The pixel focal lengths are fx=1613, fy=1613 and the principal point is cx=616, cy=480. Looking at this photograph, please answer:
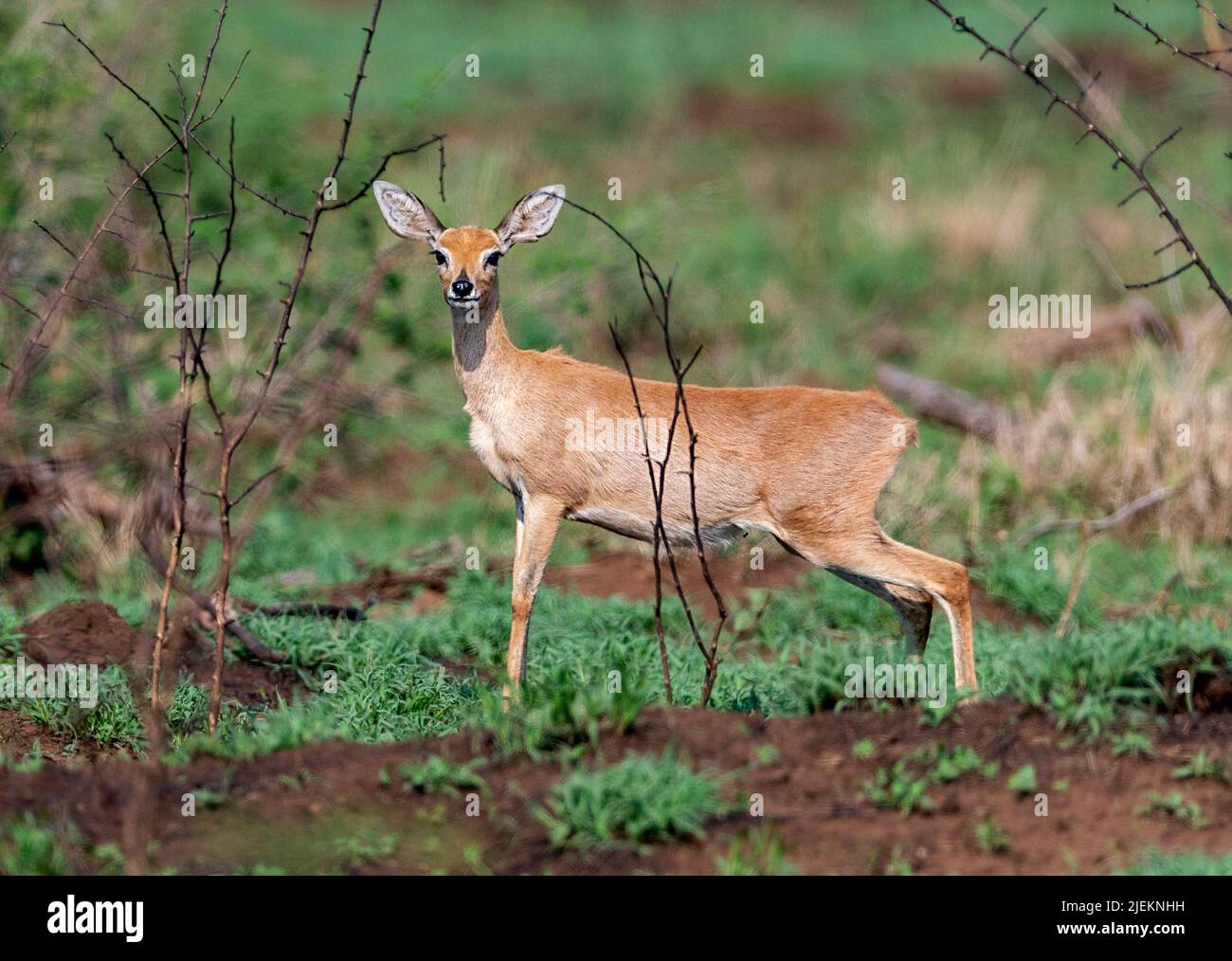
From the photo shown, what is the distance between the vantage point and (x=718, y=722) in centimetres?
604

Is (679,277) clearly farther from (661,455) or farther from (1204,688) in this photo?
(1204,688)

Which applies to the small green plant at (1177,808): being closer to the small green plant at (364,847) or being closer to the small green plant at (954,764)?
the small green plant at (954,764)

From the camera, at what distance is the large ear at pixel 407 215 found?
749 centimetres

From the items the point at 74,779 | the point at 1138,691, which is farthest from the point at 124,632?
the point at 1138,691

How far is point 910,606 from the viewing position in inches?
301

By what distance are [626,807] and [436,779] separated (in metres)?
0.74

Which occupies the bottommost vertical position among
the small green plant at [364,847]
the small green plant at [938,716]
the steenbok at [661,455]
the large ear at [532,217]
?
the small green plant at [364,847]

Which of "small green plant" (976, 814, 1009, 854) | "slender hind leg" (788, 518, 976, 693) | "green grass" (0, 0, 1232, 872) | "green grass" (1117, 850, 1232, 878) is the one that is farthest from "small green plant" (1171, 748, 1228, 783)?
"slender hind leg" (788, 518, 976, 693)

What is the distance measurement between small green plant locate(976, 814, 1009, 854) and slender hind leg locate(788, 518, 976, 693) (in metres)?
1.81

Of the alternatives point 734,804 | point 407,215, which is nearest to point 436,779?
point 734,804

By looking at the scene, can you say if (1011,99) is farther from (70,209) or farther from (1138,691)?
(1138,691)

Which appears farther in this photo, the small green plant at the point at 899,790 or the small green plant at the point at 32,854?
the small green plant at the point at 899,790

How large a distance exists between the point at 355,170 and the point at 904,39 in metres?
17.6

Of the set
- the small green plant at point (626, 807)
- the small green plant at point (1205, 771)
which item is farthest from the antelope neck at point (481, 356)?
the small green plant at point (1205, 771)
